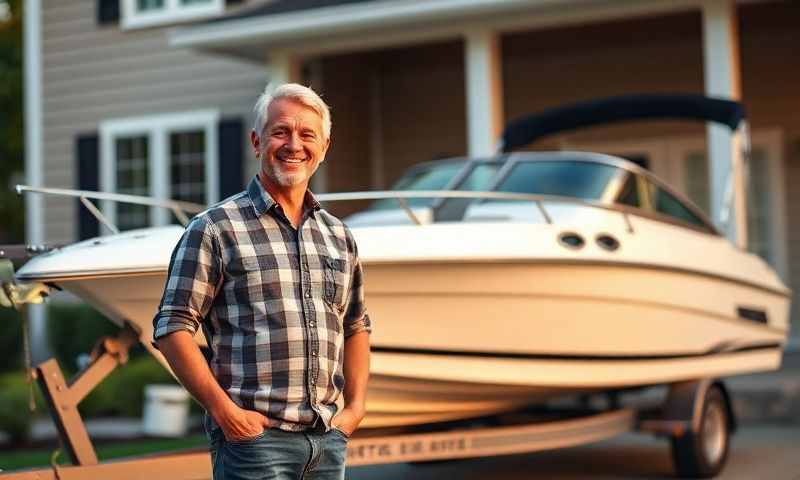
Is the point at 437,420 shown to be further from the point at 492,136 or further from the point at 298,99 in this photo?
the point at 492,136

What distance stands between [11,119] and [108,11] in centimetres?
1602

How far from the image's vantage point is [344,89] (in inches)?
581

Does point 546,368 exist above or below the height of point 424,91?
below

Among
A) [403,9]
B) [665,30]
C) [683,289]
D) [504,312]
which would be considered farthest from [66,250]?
[665,30]

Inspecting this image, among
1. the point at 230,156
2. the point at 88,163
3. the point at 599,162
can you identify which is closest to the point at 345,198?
the point at 599,162

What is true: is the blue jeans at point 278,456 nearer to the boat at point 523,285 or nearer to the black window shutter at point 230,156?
the boat at point 523,285

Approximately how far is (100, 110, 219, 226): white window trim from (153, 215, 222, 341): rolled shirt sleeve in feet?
36.5

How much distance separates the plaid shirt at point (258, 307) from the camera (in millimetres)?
3049

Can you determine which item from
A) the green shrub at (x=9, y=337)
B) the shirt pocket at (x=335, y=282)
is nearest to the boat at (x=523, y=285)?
the shirt pocket at (x=335, y=282)

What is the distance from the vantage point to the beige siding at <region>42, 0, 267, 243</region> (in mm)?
14531

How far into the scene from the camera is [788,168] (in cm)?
1358

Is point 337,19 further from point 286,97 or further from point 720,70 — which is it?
point 286,97

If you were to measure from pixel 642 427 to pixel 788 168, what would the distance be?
7.36 metres

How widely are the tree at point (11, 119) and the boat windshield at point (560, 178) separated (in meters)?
24.5
